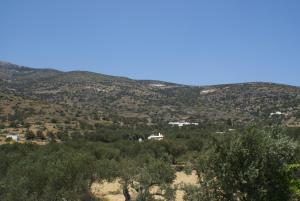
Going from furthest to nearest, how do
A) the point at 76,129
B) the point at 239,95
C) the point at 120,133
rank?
1. the point at 239,95
2. the point at 76,129
3. the point at 120,133

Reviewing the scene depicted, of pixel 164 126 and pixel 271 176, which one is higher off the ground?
pixel 271 176

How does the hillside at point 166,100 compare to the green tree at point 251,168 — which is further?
the hillside at point 166,100

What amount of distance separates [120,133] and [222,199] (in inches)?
2855

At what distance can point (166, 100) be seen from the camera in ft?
576

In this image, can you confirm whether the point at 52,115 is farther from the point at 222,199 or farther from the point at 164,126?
the point at 222,199

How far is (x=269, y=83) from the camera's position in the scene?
181125 millimetres

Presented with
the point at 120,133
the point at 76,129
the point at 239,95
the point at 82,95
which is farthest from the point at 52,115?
the point at 239,95

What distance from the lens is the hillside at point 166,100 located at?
137375mm

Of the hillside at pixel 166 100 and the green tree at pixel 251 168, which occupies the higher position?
the green tree at pixel 251 168

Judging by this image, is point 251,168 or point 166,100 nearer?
point 251,168

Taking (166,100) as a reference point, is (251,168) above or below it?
above

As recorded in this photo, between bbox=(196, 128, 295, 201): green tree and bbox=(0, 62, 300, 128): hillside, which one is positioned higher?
bbox=(196, 128, 295, 201): green tree

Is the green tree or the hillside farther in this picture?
the hillside

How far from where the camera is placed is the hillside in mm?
137375
